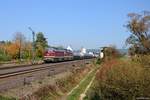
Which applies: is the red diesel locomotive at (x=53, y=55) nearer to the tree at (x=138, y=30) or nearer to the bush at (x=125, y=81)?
the tree at (x=138, y=30)

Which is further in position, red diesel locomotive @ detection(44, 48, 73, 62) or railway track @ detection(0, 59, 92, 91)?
red diesel locomotive @ detection(44, 48, 73, 62)

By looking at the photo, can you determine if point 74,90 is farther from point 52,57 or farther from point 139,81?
point 52,57

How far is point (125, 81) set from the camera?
18094mm

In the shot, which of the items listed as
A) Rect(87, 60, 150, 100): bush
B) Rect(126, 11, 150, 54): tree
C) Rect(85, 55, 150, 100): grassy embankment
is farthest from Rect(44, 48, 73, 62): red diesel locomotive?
Rect(87, 60, 150, 100): bush

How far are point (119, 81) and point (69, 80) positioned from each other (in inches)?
667

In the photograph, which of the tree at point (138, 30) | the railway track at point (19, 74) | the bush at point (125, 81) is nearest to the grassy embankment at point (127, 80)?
the bush at point (125, 81)

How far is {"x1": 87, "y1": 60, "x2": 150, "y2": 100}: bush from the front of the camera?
17.6 meters

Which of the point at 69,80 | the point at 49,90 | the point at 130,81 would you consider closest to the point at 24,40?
the point at 69,80

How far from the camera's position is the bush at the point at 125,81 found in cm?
1764

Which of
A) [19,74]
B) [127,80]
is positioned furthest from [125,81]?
[19,74]

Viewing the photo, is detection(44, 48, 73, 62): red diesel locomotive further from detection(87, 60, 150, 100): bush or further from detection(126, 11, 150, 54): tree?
detection(87, 60, 150, 100): bush

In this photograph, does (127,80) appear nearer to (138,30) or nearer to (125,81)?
(125,81)

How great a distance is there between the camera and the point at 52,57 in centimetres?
7350

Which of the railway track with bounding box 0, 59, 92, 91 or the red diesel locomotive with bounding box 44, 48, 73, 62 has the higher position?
the red diesel locomotive with bounding box 44, 48, 73, 62
